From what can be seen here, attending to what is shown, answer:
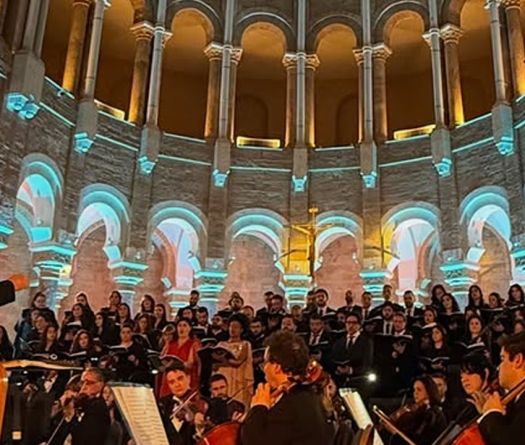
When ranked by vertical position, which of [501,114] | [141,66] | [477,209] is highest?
[141,66]

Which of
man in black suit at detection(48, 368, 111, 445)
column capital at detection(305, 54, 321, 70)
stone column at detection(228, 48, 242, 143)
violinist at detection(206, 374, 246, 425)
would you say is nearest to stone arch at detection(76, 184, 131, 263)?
stone column at detection(228, 48, 242, 143)

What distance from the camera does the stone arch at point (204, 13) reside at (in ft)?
59.8

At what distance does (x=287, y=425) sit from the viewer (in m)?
2.98

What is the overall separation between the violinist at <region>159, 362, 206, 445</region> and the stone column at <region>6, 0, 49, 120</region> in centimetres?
1005

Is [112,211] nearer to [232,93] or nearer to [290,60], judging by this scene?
[232,93]

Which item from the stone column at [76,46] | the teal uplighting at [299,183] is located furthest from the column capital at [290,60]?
the stone column at [76,46]

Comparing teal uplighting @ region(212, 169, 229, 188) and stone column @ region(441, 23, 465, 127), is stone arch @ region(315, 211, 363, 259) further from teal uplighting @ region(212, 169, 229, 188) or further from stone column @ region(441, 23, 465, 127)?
stone column @ region(441, 23, 465, 127)

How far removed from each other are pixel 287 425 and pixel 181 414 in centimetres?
176

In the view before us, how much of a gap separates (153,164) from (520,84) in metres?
8.67

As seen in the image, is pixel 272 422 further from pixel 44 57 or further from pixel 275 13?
pixel 44 57

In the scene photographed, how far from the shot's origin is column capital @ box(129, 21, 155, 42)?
17656 mm

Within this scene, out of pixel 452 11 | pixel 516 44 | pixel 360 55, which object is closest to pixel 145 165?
pixel 360 55

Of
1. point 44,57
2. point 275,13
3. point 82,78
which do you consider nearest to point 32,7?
point 82,78

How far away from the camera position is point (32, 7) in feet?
47.0
